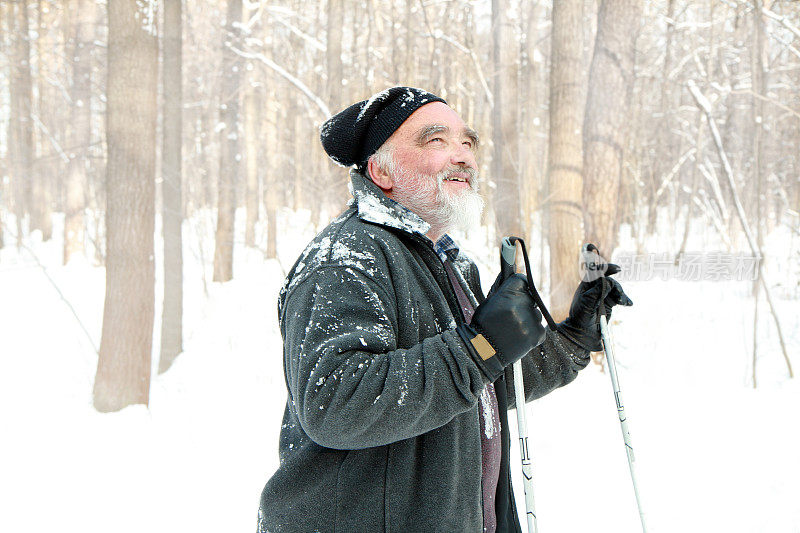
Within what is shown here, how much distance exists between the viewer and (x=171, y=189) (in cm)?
783

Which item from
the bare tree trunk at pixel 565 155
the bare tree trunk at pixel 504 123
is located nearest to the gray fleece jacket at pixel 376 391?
the bare tree trunk at pixel 565 155

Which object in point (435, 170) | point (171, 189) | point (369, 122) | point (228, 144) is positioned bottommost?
point (171, 189)

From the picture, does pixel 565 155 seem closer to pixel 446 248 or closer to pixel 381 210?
pixel 446 248

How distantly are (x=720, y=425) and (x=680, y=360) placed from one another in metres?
2.26

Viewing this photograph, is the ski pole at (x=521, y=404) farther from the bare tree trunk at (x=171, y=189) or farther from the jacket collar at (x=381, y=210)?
the bare tree trunk at (x=171, y=189)

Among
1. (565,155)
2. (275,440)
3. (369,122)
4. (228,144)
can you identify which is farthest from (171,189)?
(369,122)

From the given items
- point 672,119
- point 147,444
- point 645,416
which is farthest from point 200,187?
point 645,416

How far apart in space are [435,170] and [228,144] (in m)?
11.2

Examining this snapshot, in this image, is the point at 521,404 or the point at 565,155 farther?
the point at 565,155

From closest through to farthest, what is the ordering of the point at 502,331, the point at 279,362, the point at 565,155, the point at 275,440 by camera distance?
the point at 502,331
the point at 275,440
the point at 565,155
the point at 279,362

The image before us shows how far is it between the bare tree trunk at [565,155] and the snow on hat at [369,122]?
473 centimetres

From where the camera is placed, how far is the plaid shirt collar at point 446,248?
2.05 meters

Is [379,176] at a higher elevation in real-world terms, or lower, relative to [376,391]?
higher

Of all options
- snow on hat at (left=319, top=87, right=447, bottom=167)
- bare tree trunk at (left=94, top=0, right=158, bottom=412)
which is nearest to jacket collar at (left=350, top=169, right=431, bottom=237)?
snow on hat at (left=319, top=87, right=447, bottom=167)
